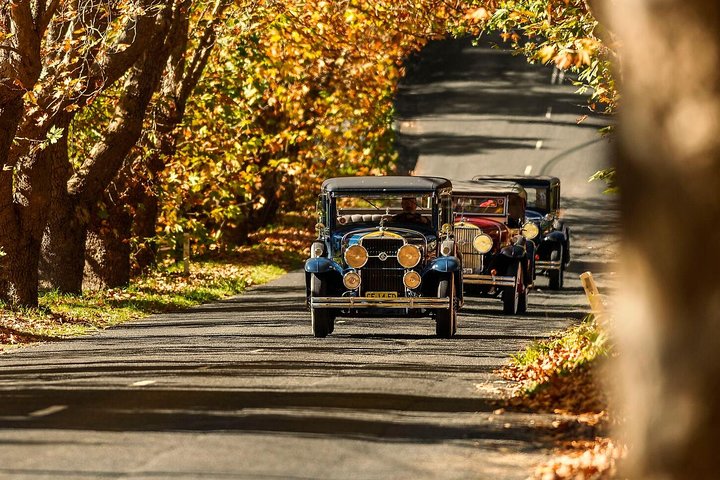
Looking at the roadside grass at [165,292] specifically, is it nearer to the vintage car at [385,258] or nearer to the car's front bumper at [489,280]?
the vintage car at [385,258]

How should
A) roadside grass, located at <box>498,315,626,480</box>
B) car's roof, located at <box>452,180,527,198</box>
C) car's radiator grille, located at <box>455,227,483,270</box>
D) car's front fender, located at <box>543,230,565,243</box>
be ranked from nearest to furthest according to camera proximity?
roadside grass, located at <box>498,315,626,480</box>
car's radiator grille, located at <box>455,227,483,270</box>
car's roof, located at <box>452,180,527,198</box>
car's front fender, located at <box>543,230,565,243</box>

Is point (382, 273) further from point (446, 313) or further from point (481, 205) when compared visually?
point (481, 205)

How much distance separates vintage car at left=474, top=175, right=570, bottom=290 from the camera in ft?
87.2

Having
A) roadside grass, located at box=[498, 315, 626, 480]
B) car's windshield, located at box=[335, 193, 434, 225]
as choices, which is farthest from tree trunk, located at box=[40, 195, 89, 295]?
roadside grass, located at box=[498, 315, 626, 480]

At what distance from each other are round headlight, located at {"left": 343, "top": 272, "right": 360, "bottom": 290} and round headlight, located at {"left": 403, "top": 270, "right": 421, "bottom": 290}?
58 centimetres

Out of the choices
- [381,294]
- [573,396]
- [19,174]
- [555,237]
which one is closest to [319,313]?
[381,294]

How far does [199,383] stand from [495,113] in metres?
43.5

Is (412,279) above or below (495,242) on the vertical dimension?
below

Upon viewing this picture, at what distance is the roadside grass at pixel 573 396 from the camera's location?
30.0 ft

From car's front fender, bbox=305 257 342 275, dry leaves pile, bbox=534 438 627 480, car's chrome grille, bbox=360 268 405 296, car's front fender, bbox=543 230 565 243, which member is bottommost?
dry leaves pile, bbox=534 438 627 480

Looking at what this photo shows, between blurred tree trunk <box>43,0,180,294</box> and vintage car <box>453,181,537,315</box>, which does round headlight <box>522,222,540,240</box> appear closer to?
vintage car <box>453,181,537,315</box>

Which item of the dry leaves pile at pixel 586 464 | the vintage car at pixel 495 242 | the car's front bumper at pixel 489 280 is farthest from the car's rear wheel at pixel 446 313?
the dry leaves pile at pixel 586 464

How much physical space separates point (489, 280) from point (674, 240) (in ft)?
55.5

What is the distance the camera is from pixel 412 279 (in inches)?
722
